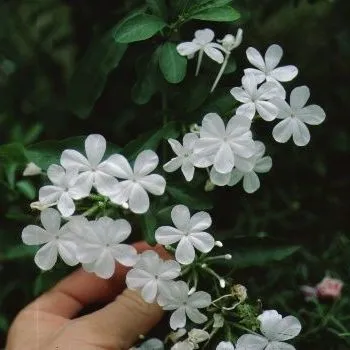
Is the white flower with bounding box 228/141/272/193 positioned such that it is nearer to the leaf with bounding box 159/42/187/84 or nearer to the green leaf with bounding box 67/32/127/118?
the leaf with bounding box 159/42/187/84

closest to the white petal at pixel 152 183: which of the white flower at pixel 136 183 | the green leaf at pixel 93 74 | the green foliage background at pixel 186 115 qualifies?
the white flower at pixel 136 183

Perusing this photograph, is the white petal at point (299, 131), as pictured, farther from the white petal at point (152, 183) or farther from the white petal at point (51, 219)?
the white petal at point (51, 219)

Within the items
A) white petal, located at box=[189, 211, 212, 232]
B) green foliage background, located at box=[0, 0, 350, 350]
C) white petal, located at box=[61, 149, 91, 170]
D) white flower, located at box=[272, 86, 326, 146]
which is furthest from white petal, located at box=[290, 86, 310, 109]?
white petal, located at box=[61, 149, 91, 170]

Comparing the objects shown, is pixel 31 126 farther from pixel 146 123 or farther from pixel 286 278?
pixel 286 278

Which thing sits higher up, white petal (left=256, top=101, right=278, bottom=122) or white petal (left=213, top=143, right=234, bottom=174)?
white petal (left=256, top=101, right=278, bottom=122)

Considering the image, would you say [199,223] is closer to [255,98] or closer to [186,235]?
[186,235]

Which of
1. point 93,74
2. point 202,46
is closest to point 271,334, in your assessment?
point 202,46
